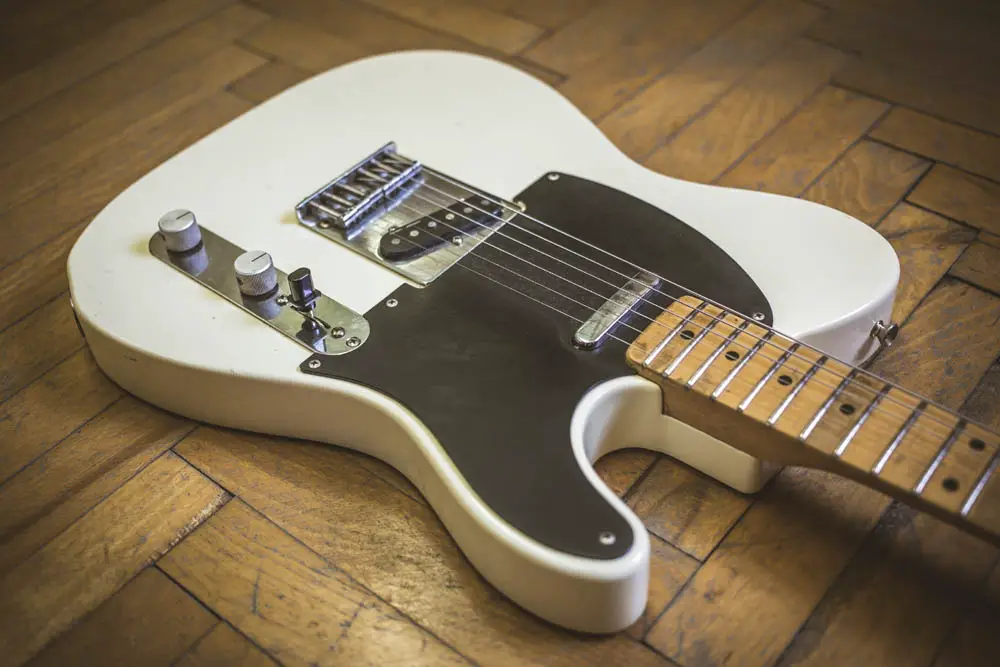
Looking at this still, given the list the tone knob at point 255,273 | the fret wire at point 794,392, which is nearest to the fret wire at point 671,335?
the fret wire at point 794,392

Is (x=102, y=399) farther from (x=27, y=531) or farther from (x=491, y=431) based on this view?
(x=491, y=431)

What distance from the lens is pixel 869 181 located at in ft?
4.33

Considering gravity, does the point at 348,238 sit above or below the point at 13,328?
above

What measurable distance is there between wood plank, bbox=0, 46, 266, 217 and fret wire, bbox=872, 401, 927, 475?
1198 mm

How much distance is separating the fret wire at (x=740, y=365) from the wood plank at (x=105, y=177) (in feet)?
3.12

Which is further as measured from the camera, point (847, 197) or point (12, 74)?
point (12, 74)

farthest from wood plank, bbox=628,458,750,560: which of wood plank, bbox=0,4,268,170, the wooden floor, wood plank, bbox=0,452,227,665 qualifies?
wood plank, bbox=0,4,268,170

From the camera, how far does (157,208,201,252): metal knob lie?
107cm

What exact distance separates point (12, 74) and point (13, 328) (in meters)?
0.63

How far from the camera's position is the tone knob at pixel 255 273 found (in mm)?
1011

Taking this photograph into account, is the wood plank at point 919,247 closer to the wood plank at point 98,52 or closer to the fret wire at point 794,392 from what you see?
the fret wire at point 794,392

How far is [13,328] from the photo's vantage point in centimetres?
119

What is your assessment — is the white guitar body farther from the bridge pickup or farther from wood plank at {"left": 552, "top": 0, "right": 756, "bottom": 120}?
wood plank at {"left": 552, "top": 0, "right": 756, "bottom": 120}

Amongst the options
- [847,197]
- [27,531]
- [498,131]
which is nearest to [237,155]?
[498,131]
